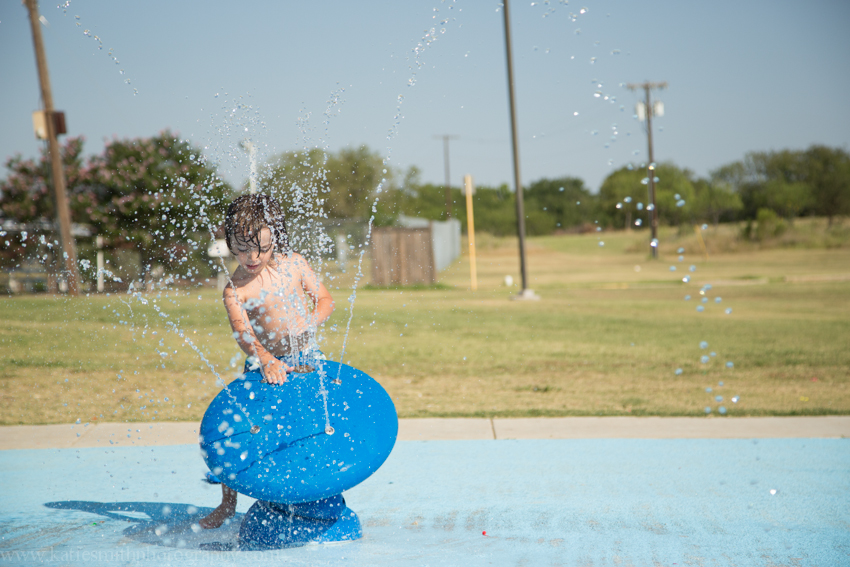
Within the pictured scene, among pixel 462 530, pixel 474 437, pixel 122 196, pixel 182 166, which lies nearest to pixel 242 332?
pixel 462 530

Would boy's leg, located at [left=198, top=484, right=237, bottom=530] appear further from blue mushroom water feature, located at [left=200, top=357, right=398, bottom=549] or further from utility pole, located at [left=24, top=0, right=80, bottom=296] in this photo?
utility pole, located at [left=24, top=0, right=80, bottom=296]

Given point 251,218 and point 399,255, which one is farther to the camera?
point 399,255

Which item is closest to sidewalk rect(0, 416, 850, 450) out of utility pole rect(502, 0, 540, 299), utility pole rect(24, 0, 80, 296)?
utility pole rect(502, 0, 540, 299)

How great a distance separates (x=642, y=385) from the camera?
661 centimetres

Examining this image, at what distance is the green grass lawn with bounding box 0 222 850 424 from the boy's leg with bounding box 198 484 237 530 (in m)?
2.36

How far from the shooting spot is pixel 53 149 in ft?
48.1

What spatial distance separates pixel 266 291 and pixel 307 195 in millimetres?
2550

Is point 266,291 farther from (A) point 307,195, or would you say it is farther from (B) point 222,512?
(A) point 307,195

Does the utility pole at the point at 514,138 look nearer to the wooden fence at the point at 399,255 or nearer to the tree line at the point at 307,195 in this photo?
the tree line at the point at 307,195

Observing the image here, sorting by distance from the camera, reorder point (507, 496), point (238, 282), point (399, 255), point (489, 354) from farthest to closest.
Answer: point (399, 255)
point (489, 354)
point (507, 496)
point (238, 282)

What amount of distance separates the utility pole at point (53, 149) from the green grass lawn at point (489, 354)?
75.1 inches

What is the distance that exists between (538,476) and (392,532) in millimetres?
1143

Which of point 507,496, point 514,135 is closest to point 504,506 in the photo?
point 507,496

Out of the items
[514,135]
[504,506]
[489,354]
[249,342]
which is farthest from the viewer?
[514,135]
